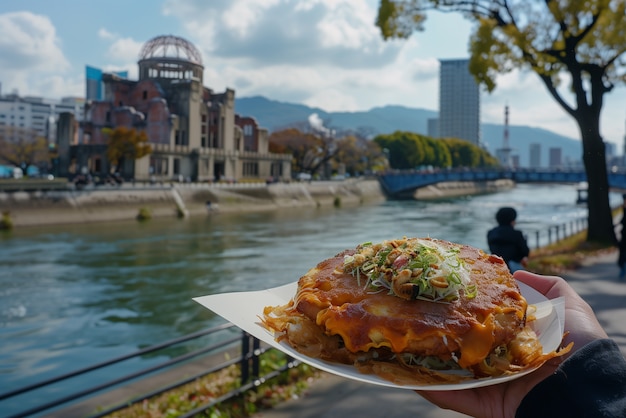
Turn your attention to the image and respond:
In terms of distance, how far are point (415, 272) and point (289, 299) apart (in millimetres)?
792

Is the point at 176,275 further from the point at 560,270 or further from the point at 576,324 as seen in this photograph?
the point at 576,324

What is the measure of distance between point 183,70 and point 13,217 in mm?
41345

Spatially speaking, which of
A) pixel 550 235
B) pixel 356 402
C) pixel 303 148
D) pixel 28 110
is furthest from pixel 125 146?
pixel 28 110

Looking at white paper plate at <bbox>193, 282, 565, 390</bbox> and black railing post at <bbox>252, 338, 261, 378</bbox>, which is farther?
black railing post at <bbox>252, 338, 261, 378</bbox>

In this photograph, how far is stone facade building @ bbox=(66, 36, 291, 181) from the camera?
57875mm

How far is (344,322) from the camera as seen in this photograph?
2.25 m

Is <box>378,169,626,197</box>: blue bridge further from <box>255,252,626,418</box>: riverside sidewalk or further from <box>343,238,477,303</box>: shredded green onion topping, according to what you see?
<box>343,238,477,303</box>: shredded green onion topping

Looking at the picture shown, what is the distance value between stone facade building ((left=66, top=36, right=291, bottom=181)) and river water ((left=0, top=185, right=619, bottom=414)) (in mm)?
20503

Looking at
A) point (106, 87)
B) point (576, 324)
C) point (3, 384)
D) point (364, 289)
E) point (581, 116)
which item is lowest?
point (3, 384)

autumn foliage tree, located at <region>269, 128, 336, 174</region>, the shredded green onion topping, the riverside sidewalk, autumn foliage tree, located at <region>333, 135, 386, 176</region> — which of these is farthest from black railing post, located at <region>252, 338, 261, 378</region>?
autumn foliage tree, located at <region>333, 135, 386, 176</region>

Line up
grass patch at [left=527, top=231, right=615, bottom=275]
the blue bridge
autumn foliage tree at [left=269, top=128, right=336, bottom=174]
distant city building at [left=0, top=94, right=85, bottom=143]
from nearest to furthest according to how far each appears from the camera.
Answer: grass patch at [left=527, top=231, right=615, bottom=275], the blue bridge, autumn foliage tree at [left=269, top=128, right=336, bottom=174], distant city building at [left=0, top=94, right=85, bottom=143]

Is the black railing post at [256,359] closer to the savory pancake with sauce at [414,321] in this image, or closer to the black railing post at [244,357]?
the black railing post at [244,357]

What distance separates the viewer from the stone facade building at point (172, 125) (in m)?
57.9

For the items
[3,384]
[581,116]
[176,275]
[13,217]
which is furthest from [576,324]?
[13,217]
